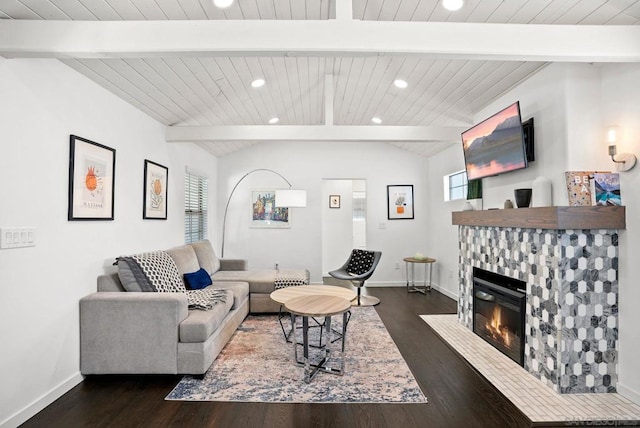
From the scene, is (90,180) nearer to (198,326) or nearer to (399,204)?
(198,326)

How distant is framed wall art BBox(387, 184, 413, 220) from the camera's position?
20.1 ft

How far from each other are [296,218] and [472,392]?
4265mm

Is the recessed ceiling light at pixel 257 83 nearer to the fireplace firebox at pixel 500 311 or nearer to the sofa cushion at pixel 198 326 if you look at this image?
the sofa cushion at pixel 198 326

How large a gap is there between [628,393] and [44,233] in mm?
4228

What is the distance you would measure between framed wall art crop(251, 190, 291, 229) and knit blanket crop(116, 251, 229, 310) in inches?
108

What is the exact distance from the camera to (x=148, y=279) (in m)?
2.84

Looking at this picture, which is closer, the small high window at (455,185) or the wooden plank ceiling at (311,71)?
the wooden plank ceiling at (311,71)

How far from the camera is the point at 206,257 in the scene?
Result: 14.9 feet

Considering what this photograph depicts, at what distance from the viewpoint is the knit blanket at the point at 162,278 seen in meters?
2.80

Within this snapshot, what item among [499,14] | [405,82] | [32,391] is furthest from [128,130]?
[499,14]

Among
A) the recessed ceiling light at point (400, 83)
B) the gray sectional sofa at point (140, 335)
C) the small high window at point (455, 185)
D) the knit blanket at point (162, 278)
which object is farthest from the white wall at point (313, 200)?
the gray sectional sofa at point (140, 335)

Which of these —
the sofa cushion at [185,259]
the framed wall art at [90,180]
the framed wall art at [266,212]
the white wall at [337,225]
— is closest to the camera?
the framed wall art at [90,180]

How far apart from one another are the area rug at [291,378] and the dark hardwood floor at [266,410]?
0.29 ft

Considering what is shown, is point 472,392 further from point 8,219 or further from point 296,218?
point 296,218
